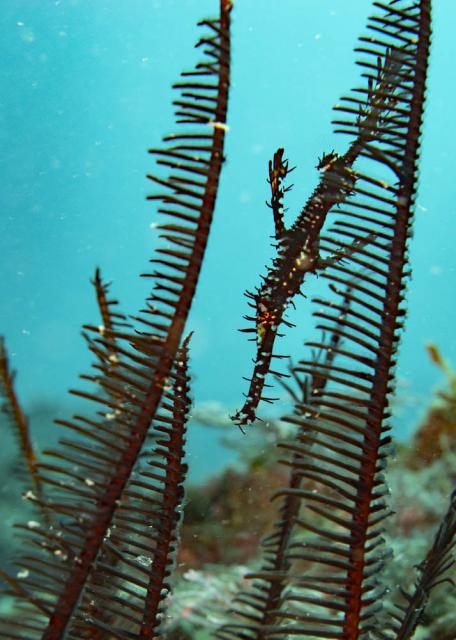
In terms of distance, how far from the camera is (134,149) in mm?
24328

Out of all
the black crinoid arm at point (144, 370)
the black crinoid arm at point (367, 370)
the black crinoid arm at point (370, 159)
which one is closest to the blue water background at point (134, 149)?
the black crinoid arm at point (370, 159)

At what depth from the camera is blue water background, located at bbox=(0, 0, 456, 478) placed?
8188mm

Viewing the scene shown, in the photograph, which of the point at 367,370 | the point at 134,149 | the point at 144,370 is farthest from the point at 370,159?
the point at 134,149

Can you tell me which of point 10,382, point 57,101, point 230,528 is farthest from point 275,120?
point 10,382

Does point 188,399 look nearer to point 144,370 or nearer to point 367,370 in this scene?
point 144,370

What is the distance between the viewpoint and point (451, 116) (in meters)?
20.0

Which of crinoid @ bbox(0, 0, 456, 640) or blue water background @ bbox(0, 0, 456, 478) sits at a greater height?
blue water background @ bbox(0, 0, 456, 478)

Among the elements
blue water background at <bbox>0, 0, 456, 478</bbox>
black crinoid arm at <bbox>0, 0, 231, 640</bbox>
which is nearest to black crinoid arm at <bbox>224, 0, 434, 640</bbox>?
black crinoid arm at <bbox>0, 0, 231, 640</bbox>

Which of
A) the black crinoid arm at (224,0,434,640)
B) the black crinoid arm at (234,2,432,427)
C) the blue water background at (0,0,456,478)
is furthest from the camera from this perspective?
the blue water background at (0,0,456,478)

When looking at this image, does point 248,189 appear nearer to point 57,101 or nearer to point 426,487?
point 57,101

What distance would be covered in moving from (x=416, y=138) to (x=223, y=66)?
22.0 inches

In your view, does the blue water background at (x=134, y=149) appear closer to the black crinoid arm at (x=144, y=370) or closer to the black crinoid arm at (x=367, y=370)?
the black crinoid arm at (x=367, y=370)

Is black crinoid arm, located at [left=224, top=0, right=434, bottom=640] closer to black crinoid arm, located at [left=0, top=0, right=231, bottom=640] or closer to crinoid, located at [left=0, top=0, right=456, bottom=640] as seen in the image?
crinoid, located at [left=0, top=0, right=456, bottom=640]

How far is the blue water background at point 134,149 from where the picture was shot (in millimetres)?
8188
